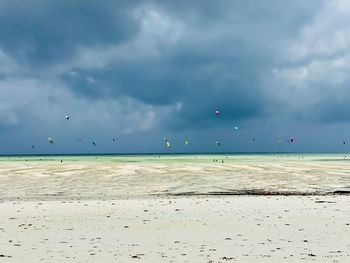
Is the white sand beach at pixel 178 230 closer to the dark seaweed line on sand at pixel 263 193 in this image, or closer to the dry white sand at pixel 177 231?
the dry white sand at pixel 177 231

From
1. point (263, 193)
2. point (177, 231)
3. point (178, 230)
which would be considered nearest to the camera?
point (177, 231)

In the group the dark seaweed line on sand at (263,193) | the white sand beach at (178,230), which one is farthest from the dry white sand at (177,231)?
the dark seaweed line on sand at (263,193)

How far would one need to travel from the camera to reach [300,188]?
30.2 metres

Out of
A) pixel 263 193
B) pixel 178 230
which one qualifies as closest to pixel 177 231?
pixel 178 230

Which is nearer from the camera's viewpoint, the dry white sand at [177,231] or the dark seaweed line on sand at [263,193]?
the dry white sand at [177,231]

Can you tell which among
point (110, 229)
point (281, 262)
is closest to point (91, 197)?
point (110, 229)

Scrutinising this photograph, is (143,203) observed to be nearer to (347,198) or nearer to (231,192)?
(231,192)

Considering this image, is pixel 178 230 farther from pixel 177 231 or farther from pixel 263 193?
pixel 263 193

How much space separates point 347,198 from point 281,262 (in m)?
14.3

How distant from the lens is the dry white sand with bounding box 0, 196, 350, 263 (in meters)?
11.1

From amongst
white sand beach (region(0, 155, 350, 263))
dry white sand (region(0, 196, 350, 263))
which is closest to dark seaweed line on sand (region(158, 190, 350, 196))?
white sand beach (region(0, 155, 350, 263))

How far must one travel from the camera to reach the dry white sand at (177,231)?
1115 centimetres

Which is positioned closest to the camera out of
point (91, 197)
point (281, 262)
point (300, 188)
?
point (281, 262)

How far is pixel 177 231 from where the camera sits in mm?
14438
